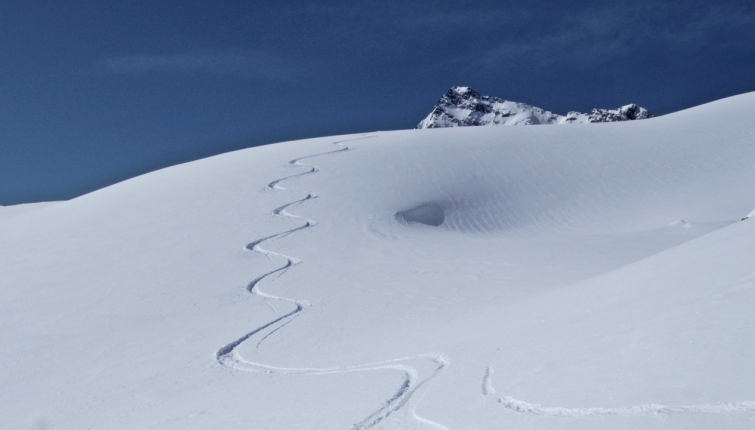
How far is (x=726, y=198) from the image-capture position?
58.1 feet

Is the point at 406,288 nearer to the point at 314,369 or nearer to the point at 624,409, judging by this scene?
the point at 314,369

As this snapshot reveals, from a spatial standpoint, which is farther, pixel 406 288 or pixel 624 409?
pixel 406 288

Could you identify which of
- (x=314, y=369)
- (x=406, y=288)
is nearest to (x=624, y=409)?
(x=314, y=369)

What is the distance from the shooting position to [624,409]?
3.46 m

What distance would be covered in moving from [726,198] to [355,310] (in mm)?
14027

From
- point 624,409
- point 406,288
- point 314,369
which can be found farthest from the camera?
point 406,288

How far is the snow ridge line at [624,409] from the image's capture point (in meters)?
3.07

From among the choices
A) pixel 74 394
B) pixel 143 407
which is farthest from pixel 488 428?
pixel 74 394

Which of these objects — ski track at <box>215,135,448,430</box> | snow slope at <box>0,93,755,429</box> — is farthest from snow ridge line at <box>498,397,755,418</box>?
ski track at <box>215,135,448,430</box>

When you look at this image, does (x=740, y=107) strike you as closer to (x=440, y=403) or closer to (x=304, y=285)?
(x=304, y=285)

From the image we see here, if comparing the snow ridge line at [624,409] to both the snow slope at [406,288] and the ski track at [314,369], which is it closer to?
the snow slope at [406,288]

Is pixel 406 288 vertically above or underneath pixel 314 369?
above

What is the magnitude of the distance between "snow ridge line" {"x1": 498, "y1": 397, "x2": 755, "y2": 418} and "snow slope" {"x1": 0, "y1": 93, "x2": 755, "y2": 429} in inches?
0.5

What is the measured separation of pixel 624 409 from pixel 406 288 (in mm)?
7582
